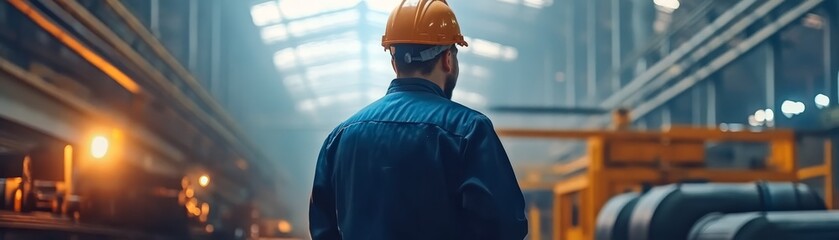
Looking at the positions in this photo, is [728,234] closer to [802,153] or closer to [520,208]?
[520,208]

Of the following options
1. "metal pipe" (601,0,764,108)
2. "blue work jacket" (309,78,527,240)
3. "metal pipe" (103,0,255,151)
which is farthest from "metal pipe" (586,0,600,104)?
"blue work jacket" (309,78,527,240)

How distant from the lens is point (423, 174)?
249cm

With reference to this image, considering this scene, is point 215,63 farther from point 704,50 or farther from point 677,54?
point 704,50

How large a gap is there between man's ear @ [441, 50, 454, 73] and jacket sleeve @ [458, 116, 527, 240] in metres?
0.24

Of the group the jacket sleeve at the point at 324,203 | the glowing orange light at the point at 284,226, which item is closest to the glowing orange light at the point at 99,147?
the jacket sleeve at the point at 324,203

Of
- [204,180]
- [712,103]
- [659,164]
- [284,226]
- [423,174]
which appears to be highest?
[712,103]

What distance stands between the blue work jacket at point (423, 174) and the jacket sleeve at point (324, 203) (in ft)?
0.17

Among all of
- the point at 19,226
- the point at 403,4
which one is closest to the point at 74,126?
the point at 19,226

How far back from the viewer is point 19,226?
5.55m

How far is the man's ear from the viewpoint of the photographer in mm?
2660

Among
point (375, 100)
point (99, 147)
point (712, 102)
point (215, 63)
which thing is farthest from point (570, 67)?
point (375, 100)

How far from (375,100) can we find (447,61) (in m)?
0.93

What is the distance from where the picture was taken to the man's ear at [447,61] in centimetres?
266

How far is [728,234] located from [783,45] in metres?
6.62
